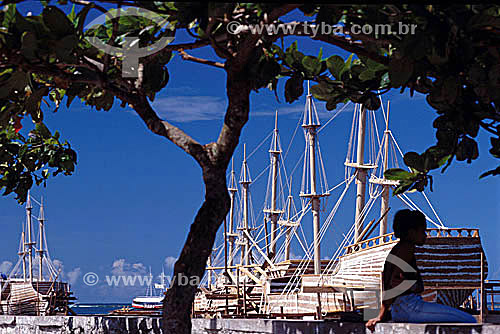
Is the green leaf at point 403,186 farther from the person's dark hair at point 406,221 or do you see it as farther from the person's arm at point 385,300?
the person's arm at point 385,300

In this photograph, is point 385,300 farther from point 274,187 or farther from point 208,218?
point 274,187

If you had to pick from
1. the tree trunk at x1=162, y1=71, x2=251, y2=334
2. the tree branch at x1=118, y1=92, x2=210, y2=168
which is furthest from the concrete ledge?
the tree branch at x1=118, y1=92, x2=210, y2=168

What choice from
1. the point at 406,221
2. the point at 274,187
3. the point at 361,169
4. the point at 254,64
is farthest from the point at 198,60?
the point at 274,187

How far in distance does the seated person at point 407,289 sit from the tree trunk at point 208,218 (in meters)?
1.43

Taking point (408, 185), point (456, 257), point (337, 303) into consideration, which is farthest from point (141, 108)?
point (456, 257)

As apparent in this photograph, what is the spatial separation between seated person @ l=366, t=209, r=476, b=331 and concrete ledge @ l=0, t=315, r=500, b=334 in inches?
7.0

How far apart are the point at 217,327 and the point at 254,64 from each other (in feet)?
9.72

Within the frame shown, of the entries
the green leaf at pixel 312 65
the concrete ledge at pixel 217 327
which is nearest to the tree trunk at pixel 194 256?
the concrete ledge at pixel 217 327

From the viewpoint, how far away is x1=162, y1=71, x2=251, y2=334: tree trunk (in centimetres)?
506

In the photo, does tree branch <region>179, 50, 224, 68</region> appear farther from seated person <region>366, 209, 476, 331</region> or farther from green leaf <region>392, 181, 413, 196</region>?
seated person <region>366, 209, 476, 331</region>

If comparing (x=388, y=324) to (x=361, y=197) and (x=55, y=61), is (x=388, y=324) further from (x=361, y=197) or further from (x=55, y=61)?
(x=361, y=197)

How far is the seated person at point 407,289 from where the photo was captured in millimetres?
4988

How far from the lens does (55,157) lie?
796 cm

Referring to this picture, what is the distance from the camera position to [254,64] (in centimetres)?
553
